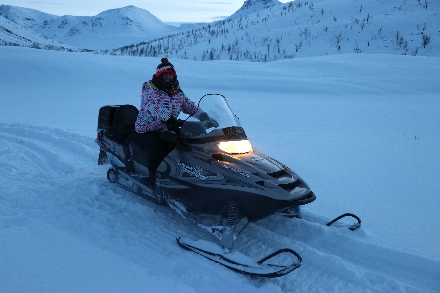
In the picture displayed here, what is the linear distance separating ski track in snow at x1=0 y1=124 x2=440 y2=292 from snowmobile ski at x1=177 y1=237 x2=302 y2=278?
0.06 meters

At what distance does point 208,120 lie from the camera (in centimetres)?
402

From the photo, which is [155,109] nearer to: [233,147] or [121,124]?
[121,124]

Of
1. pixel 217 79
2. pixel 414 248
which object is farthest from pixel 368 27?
pixel 414 248

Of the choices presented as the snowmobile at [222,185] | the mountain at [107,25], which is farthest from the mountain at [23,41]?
the mountain at [107,25]

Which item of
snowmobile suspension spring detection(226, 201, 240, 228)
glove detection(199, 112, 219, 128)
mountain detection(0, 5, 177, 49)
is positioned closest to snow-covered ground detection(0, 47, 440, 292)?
snowmobile suspension spring detection(226, 201, 240, 228)

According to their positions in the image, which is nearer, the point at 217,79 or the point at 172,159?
the point at 172,159

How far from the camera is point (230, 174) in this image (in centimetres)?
346

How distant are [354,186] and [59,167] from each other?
4.29 metres

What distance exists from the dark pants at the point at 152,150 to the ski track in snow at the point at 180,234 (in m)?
0.50

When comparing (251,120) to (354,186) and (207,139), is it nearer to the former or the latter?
(354,186)

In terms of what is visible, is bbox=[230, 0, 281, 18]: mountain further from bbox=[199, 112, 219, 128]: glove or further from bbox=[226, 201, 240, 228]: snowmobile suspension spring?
bbox=[226, 201, 240, 228]: snowmobile suspension spring

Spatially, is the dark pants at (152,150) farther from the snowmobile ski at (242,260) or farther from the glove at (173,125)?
the snowmobile ski at (242,260)

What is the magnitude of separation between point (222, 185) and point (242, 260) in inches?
27.6

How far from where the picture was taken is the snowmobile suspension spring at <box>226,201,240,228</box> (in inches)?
134
